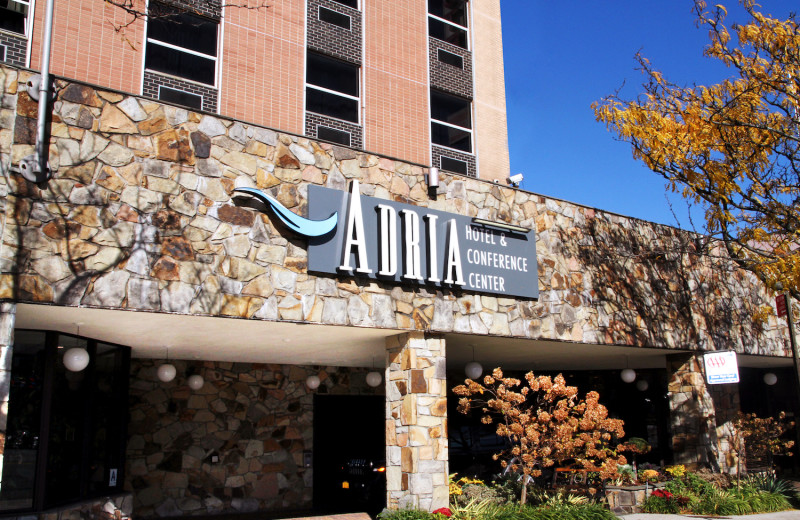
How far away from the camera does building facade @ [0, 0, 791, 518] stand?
891 cm

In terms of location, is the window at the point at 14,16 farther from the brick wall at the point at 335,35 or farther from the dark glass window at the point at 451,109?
the dark glass window at the point at 451,109

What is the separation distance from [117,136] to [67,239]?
63.3 inches

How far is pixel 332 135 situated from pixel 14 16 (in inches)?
288

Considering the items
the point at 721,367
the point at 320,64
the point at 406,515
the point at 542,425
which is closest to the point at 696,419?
the point at 721,367

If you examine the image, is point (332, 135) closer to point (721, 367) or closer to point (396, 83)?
point (396, 83)

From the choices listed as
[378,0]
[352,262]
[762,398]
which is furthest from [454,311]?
[762,398]

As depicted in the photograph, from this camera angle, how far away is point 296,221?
10.3 metres

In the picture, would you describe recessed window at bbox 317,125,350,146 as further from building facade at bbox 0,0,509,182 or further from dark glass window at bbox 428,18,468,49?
dark glass window at bbox 428,18,468,49

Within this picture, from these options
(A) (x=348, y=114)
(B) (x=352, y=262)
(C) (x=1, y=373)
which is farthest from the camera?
(A) (x=348, y=114)

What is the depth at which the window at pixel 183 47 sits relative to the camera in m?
15.3

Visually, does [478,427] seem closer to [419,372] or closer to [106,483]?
[419,372]

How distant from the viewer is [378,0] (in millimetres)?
19281

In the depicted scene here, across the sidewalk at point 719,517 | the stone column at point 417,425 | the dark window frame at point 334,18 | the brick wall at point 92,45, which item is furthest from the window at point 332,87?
the sidewalk at point 719,517

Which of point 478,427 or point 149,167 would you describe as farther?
point 478,427
